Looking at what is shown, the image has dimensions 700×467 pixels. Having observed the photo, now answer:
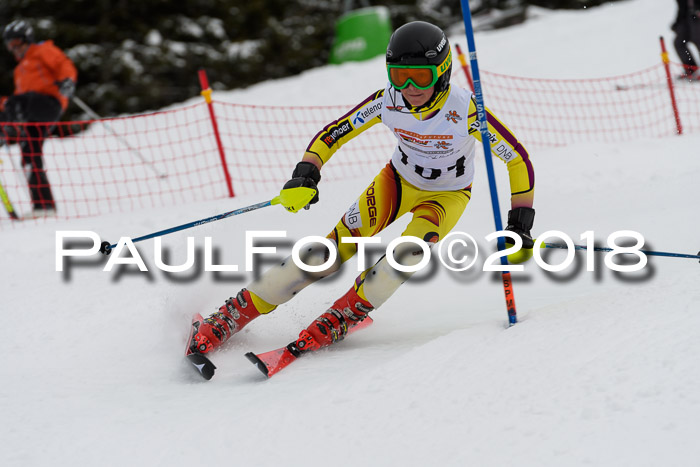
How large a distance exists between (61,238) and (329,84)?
6.23 m

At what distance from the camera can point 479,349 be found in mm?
2740

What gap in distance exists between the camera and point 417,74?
3121 millimetres

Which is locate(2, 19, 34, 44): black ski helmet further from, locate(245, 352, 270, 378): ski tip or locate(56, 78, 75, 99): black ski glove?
locate(245, 352, 270, 378): ski tip

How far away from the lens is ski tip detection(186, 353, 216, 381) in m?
3.17

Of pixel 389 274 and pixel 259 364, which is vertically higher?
pixel 389 274

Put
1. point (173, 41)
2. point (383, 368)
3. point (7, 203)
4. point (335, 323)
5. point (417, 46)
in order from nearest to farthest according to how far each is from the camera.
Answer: point (383, 368), point (417, 46), point (335, 323), point (7, 203), point (173, 41)

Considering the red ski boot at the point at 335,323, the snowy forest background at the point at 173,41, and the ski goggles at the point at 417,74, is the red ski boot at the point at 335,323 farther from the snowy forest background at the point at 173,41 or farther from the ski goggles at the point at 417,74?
the snowy forest background at the point at 173,41

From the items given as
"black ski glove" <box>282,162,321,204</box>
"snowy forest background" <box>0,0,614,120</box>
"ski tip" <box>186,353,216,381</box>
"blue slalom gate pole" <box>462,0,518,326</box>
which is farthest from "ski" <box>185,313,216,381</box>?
"snowy forest background" <box>0,0,614,120</box>

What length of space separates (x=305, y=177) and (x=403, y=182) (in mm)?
599

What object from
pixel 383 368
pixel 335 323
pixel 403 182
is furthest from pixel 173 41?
pixel 383 368

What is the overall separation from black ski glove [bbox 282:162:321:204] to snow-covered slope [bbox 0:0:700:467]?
0.91 metres

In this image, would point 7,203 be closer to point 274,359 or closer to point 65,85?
point 65,85

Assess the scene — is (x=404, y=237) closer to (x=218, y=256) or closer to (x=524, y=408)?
(x=524, y=408)

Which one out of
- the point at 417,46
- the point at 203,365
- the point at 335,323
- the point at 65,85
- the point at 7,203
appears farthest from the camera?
the point at 65,85
